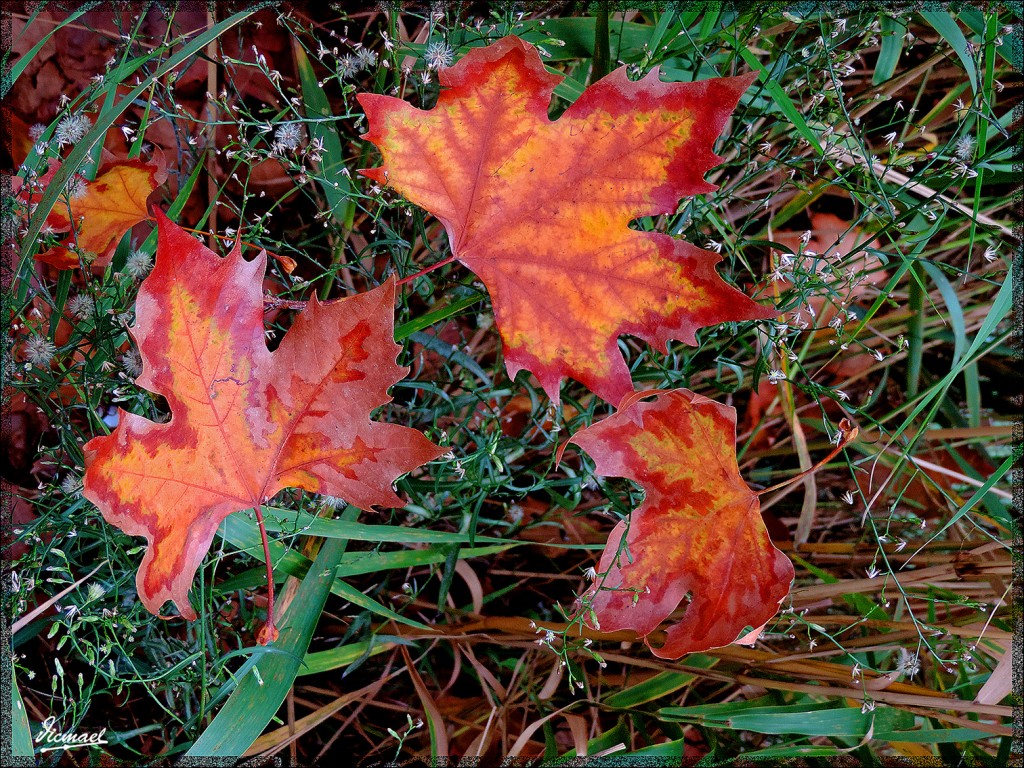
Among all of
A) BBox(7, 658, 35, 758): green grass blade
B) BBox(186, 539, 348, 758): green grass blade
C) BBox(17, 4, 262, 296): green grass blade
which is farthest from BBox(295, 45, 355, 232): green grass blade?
BBox(7, 658, 35, 758): green grass blade

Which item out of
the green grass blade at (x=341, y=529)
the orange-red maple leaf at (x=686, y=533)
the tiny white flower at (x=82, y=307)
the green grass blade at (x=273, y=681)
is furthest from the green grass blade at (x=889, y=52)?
the tiny white flower at (x=82, y=307)

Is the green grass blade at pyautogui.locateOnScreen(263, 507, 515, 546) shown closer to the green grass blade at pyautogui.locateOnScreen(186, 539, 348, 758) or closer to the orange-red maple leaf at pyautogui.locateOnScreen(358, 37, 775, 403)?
the green grass blade at pyautogui.locateOnScreen(186, 539, 348, 758)

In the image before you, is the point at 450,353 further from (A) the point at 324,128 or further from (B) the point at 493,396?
(A) the point at 324,128

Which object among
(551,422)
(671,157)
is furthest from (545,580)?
(671,157)

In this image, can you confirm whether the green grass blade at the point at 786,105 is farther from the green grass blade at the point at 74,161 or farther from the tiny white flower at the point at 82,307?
the tiny white flower at the point at 82,307

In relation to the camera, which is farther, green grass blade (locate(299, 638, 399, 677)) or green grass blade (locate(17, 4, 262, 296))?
green grass blade (locate(299, 638, 399, 677))

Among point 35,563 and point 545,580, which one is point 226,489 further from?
point 545,580

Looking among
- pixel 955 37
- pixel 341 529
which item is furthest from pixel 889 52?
pixel 341 529
